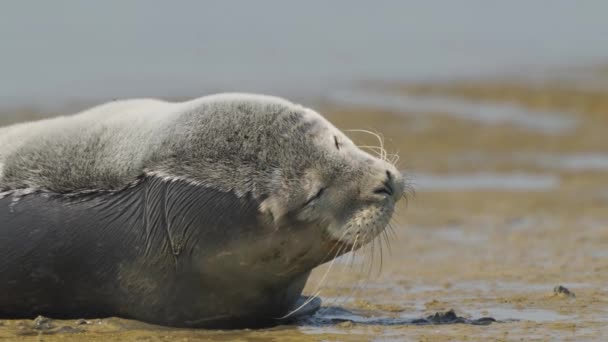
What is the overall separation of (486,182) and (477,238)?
4.02 meters

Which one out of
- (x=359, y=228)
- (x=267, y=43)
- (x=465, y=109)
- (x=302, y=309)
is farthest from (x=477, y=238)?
(x=267, y=43)

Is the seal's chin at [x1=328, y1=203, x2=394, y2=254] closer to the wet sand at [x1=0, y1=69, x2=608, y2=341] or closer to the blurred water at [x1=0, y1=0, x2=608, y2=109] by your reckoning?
the wet sand at [x1=0, y1=69, x2=608, y2=341]

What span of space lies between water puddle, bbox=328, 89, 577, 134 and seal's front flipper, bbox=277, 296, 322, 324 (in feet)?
38.5

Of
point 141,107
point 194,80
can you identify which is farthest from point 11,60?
point 141,107

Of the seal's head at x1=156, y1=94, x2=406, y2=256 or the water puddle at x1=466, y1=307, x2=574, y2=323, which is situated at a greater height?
the seal's head at x1=156, y1=94, x2=406, y2=256

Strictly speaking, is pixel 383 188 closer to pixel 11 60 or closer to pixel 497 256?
pixel 497 256

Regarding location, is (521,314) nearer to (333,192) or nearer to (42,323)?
(333,192)

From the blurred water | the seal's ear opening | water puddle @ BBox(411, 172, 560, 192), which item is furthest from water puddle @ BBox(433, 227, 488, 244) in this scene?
the blurred water

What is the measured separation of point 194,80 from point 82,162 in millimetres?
18931

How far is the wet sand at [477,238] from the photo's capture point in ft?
20.8

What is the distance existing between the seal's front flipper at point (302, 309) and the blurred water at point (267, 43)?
15036mm

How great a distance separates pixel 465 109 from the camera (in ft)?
65.7

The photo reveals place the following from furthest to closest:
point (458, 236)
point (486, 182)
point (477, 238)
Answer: point (486, 182) < point (458, 236) < point (477, 238)

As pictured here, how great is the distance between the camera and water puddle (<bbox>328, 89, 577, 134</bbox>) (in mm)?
18625
